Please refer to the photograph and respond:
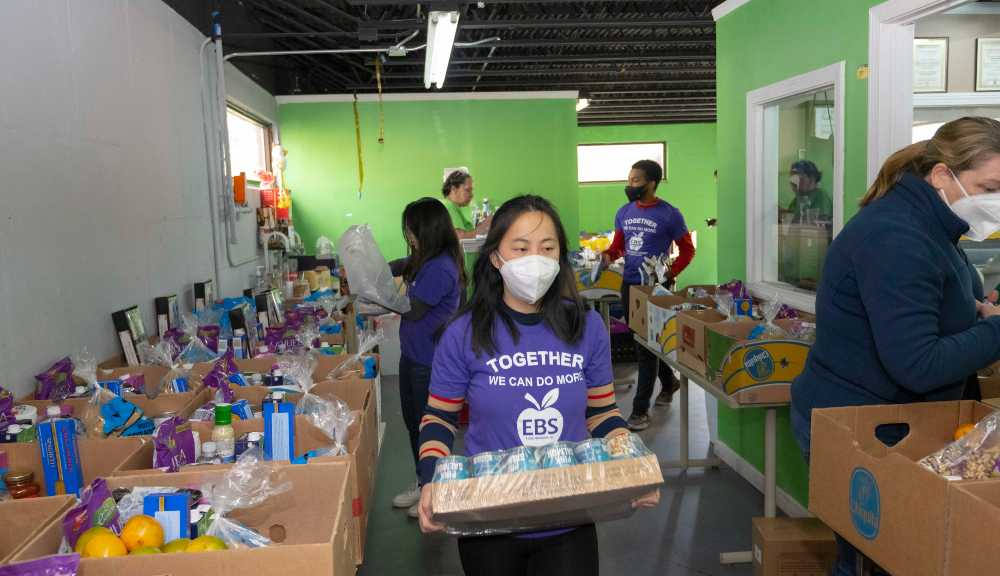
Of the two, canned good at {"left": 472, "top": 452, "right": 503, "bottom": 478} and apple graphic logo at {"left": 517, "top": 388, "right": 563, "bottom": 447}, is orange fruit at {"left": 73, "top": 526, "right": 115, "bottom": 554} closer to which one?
canned good at {"left": 472, "top": 452, "right": 503, "bottom": 478}

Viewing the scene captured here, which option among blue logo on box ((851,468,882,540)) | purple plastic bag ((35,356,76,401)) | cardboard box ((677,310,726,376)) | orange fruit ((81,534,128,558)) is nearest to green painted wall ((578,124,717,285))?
cardboard box ((677,310,726,376))

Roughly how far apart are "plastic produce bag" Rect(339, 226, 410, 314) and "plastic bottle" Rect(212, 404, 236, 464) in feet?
5.48

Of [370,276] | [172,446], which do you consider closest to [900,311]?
[172,446]

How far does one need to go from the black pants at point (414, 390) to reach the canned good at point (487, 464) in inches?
75.8

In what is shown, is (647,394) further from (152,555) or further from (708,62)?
(708,62)

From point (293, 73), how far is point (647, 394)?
581cm

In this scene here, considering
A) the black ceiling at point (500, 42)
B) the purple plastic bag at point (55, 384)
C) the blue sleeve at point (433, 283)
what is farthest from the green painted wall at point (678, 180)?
the purple plastic bag at point (55, 384)

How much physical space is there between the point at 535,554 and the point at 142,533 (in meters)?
0.82

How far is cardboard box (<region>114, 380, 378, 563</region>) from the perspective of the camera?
81.2 inches

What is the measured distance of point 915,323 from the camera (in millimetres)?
1697

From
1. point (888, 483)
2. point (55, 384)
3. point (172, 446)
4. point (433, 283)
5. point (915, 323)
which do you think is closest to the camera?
point (888, 483)

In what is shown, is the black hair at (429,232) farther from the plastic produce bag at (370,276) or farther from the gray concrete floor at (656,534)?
the gray concrete floor at (656,534)

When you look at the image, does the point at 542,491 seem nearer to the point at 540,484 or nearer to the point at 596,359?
the point at 540,484

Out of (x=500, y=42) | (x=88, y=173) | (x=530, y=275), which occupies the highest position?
(x=500, y=42)
